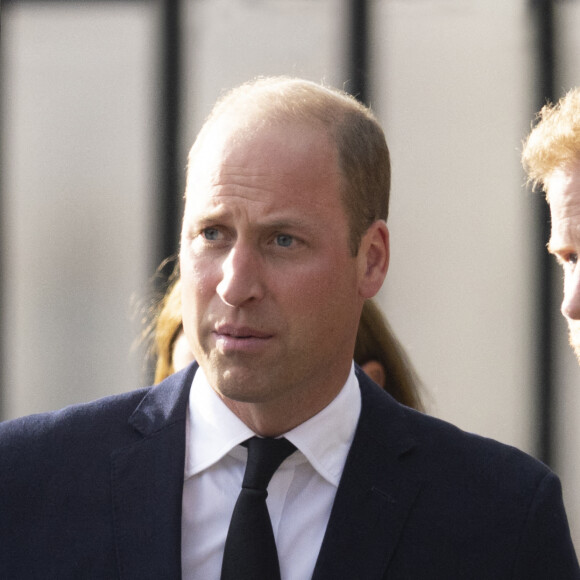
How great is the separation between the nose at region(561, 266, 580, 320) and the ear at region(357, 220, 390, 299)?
48 centimetres

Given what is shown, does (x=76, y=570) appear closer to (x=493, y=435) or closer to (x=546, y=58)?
(x=493, y=435)

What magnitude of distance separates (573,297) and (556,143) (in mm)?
396

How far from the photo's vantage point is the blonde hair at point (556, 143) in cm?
265

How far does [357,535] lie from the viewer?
7.06ft

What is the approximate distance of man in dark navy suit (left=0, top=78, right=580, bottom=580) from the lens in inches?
82.7

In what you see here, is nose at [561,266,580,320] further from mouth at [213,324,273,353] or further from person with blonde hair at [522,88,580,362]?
mouth at [213,324,273,353]

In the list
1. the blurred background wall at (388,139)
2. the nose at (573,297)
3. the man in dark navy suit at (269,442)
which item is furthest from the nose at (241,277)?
the blurred background wall at (388,139)

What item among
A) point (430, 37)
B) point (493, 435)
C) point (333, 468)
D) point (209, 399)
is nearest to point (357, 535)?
point (333, 468)

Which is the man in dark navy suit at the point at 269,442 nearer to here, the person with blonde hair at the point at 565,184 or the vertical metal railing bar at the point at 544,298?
the person with blonde hair at the point at 565,184

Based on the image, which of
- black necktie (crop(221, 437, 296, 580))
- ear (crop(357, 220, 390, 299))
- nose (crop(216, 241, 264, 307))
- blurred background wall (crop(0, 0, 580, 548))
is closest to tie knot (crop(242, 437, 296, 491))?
black necktie (crop(221, 437, 296, 580))

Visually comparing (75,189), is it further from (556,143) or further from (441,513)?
(441,513)

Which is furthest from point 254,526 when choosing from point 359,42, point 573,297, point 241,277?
point 359,42

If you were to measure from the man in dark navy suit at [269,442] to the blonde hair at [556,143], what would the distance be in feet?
2.01

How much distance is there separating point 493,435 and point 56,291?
239cm
